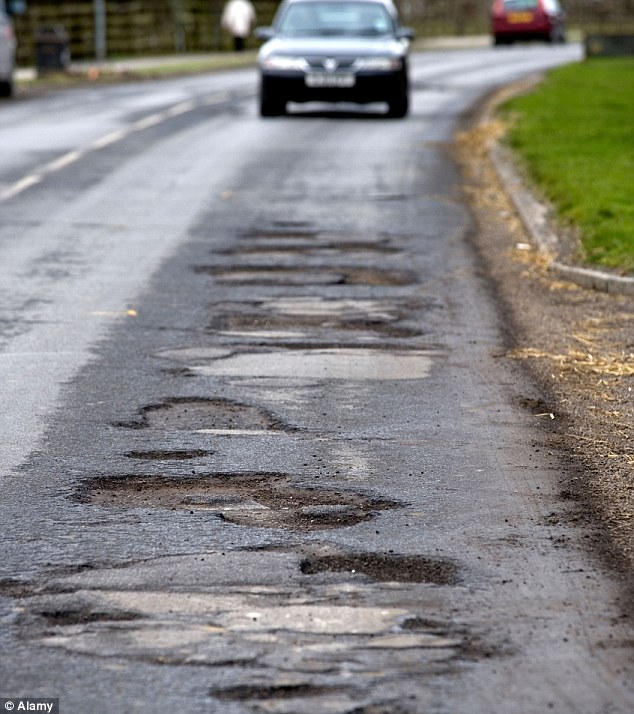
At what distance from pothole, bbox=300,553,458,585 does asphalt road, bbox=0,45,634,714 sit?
12 millimetres

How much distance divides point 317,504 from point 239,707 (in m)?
1.69

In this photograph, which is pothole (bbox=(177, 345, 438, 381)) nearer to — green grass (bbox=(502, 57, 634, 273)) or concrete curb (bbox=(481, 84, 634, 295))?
concrete curb (bbox=(481, 84, 634, 295))

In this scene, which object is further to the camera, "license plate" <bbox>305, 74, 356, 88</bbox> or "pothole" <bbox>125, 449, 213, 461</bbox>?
"license plate" <bbox>305, 74, 356, 88</bbox>

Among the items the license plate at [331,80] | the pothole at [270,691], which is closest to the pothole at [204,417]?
the pothole at [270,691]

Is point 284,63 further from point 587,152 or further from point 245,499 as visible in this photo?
point 245,499

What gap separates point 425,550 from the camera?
4785 millimetres

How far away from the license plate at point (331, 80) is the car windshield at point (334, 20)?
993 mm

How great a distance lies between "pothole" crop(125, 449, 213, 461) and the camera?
5875mm

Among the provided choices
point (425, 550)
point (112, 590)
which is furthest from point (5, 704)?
point (425, 550)

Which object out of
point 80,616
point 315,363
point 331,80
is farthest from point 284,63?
point 80,616

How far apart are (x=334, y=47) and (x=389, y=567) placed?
1869cm

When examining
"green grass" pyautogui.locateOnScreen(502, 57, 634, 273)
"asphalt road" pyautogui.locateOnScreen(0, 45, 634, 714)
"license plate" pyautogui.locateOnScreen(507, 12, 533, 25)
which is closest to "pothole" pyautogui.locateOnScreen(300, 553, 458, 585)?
"asphalt road" pyautogui.locateOnScreen(0, 45, 634, 714)

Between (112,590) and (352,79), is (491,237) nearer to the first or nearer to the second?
(112,590)

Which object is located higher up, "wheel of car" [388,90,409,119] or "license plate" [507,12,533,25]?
"license plate" [507,12,533,25]
